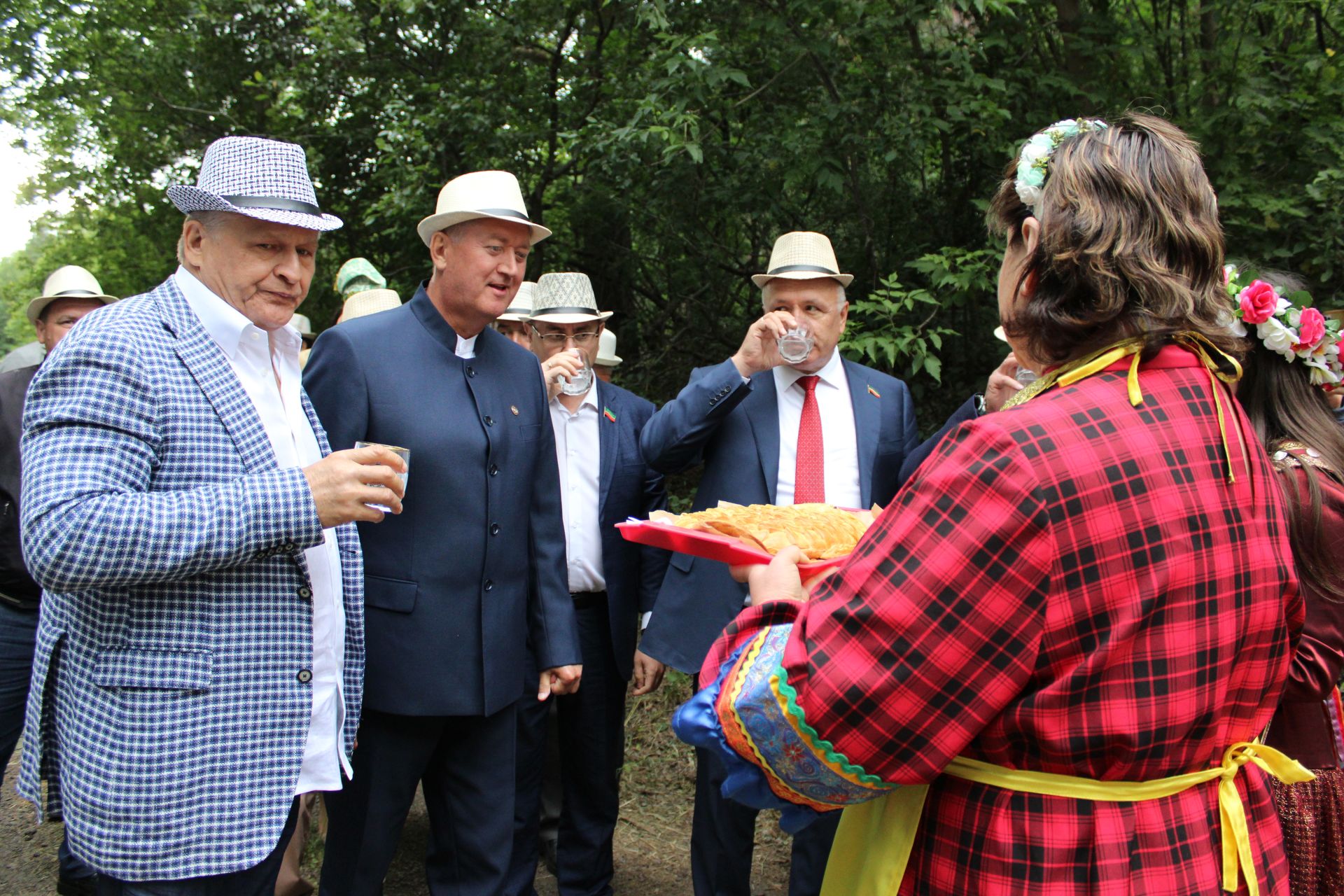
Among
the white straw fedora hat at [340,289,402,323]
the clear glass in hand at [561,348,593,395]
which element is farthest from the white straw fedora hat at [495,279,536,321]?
the clear glass in hand at [561,348,593,395]

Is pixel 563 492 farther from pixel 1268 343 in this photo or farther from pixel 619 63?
pixel 619 63

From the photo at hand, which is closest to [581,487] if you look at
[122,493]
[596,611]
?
[596,611]

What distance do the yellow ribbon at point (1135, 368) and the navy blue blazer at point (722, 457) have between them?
206cm

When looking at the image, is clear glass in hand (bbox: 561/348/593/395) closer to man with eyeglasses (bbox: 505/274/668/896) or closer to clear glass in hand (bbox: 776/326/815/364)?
man with eyeglasses (bbox: 505/274/668/896)

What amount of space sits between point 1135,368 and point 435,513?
202cm

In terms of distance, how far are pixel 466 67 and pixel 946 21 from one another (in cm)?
385

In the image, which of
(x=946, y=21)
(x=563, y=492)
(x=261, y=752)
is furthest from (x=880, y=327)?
(x=261, y=752)

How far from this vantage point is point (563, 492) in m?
4.18

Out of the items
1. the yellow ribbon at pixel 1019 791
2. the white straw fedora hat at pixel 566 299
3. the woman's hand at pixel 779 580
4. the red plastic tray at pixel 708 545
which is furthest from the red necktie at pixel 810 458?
the yellow ribbon at pixel 1019 791

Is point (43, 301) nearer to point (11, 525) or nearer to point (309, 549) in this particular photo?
point (11, 525)

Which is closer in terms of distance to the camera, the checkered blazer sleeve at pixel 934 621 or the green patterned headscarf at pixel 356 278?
Result: the checkered blazer sleeve at pixel 934 621

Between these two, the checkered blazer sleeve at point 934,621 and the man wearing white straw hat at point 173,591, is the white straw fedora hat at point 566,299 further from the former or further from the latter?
the checkered blazer sleeve at point 934,621

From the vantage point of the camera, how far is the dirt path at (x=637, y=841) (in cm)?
441

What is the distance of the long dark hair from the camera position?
7.34ft
